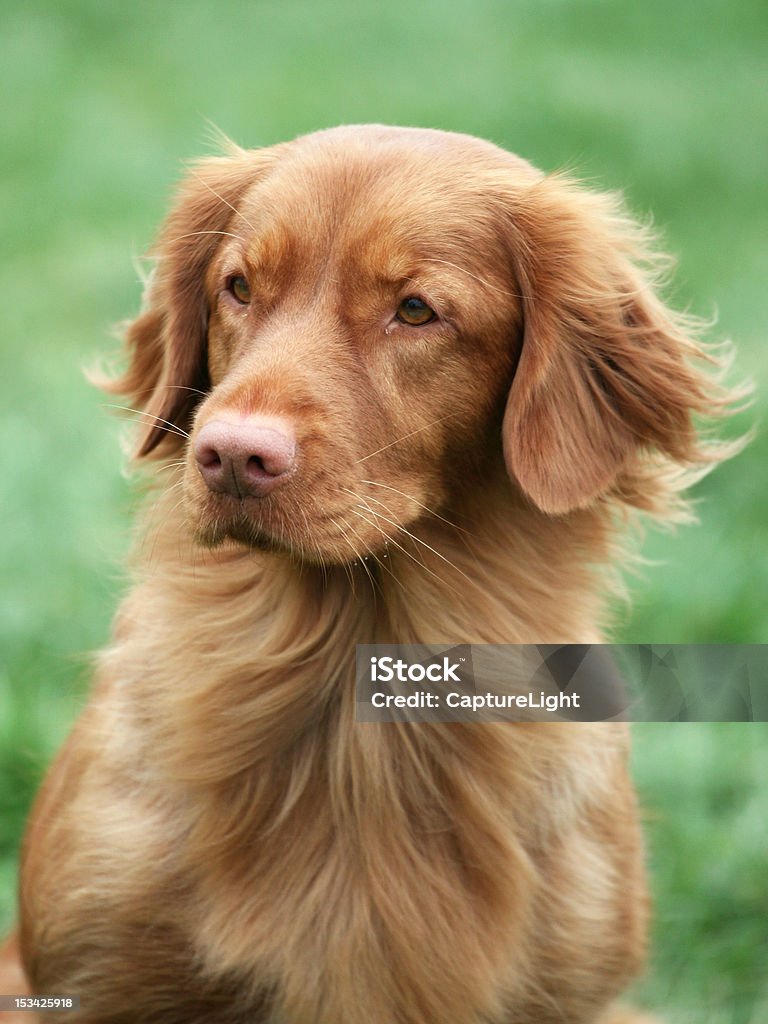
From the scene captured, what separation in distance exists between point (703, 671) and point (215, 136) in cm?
243

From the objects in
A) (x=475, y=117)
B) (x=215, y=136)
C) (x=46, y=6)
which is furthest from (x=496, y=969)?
(x=46, y=6)

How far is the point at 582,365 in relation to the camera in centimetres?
400

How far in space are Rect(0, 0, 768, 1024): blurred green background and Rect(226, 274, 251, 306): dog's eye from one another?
0.93m

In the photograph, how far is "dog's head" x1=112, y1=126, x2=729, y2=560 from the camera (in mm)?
3537

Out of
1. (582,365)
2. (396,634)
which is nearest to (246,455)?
(396,634)

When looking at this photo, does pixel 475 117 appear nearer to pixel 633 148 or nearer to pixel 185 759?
pixel 633 148

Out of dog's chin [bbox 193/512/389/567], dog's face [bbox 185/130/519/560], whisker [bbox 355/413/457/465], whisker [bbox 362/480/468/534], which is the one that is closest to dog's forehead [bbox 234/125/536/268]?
dog's face [bbox 185/130/519/560]

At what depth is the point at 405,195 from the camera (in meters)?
3.80

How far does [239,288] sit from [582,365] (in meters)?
0.91

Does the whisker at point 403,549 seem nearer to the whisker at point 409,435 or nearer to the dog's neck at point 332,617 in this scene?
the dog's neck at point 332,617

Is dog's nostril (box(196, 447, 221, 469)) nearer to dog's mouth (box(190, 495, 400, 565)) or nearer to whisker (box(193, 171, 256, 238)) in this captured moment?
dog's mouth (box(190, 495, 400, 565))

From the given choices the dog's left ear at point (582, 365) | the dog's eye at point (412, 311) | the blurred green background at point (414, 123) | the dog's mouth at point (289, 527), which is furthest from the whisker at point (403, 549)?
the blurred green background at point (414, 123)

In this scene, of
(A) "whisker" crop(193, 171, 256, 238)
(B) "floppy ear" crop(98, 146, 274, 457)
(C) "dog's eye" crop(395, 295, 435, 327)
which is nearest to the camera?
(C) "dog's eye" crop(395, 295, 435, 327)

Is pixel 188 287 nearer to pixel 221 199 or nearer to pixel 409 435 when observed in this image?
pixel 221 199
